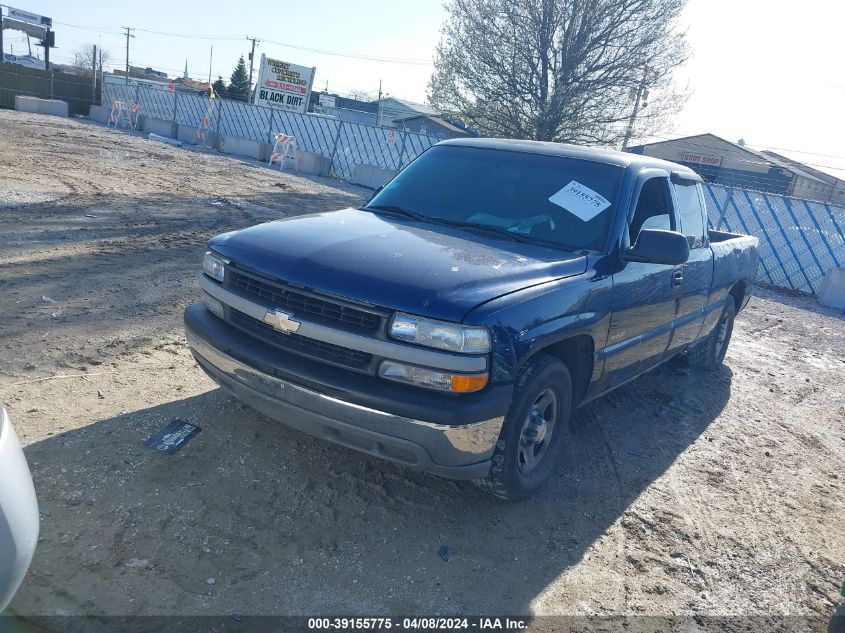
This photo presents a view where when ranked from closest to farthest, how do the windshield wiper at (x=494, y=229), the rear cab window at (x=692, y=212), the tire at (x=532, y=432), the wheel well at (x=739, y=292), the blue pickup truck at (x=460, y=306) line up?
the blue pickup truck at (x=460, y=306) < the tire at (x=532, y=432) < the windshield wiper at (x=494, y=229) < the rear cab window at (x=692, y=212) < the wheel well at (x=739, y=292)

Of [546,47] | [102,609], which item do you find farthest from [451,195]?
[546,47]

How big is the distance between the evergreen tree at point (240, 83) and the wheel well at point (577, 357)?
57713 mm

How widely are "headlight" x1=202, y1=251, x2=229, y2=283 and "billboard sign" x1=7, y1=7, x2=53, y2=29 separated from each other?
133ft

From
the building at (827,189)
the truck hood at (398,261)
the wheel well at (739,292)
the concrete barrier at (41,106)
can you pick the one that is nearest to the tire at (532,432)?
the truck hood at (398,261)

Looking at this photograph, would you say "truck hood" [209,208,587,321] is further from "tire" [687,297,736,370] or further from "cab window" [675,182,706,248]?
"tire" [687,297,736,370]

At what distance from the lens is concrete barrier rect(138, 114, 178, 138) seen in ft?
87.2

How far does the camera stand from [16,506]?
1.96 metres

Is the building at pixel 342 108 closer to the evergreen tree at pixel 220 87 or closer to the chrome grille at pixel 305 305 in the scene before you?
the evergreen tree at pixel 220 87

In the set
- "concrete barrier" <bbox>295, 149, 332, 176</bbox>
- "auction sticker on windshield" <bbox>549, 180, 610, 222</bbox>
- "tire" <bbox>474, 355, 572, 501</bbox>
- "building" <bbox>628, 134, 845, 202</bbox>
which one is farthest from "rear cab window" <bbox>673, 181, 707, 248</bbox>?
"building" <bbox>628, 134, 845, 202</bbox>

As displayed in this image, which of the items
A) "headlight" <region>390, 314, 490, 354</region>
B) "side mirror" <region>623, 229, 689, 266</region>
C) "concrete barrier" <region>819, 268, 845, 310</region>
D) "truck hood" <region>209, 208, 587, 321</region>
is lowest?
"concrete barrier" <region>819, 268, 845, 310</region>

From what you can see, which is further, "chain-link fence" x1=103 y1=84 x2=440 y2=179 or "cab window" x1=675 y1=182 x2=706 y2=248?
"chain-link fence" x1=103 y1=84 x2=440 y2=179

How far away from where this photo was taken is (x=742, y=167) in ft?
131

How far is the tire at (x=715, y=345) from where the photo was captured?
6441mm

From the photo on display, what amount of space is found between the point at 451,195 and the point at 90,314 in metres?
3.20
